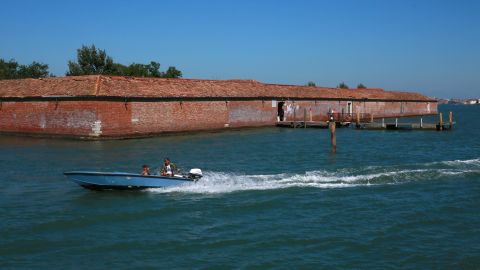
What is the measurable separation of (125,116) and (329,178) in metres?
17.4

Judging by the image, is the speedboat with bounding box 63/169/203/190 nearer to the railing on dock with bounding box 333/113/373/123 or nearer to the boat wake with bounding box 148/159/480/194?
the boat wake with bounding box 148/159/480/194

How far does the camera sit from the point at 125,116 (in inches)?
1223

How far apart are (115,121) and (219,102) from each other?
9.97 metres

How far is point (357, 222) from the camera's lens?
11469 mm

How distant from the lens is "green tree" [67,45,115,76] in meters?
62.2

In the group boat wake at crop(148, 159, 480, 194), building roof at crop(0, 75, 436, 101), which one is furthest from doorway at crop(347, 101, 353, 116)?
boat wake at crop(148, 159, 480, 194)

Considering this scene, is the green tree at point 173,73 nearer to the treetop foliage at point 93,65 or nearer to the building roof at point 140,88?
the treetop foliage at point 93,65

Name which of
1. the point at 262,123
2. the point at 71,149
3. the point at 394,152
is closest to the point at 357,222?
the point at 394,152

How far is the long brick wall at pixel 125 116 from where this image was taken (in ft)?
99.1

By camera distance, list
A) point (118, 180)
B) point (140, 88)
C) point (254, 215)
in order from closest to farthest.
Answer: point (254, 215), point (118, 180), point (140, 88)

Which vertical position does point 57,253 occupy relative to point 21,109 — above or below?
below

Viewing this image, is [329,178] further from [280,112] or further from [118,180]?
[280,112]

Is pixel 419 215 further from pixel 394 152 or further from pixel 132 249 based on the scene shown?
pixel 394 152

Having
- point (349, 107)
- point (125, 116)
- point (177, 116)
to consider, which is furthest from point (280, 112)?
point (125, 116)
